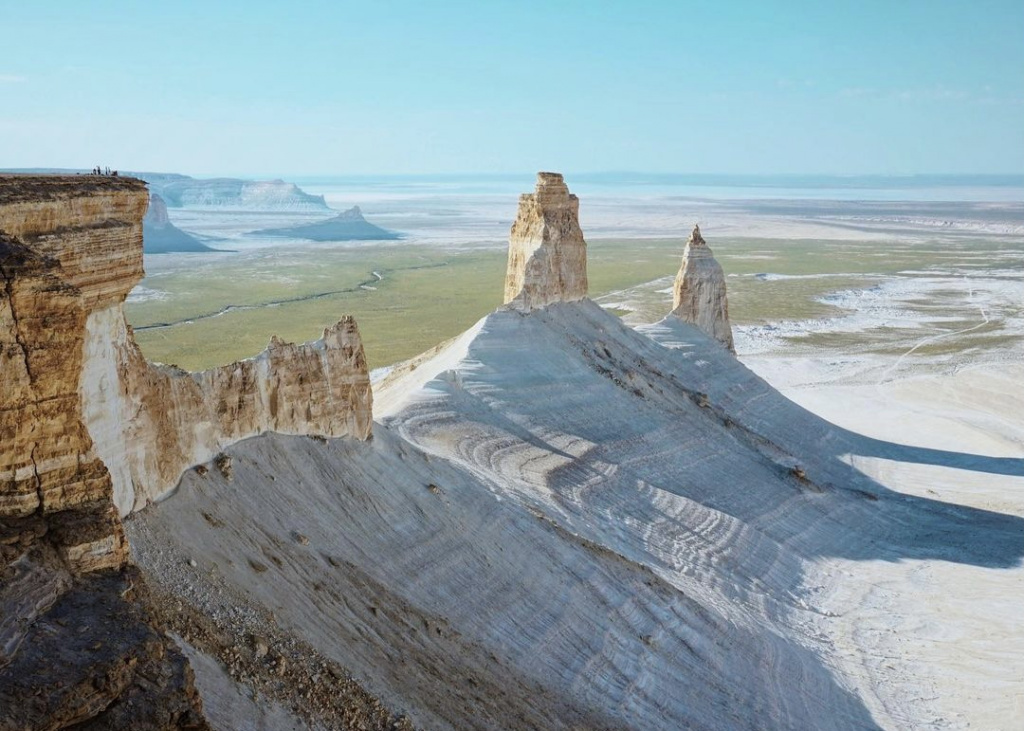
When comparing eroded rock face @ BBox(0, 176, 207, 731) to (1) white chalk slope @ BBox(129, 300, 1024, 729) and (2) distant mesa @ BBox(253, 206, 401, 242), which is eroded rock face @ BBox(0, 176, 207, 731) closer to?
(1) white chalk slope @ BBox(129, 300, 1024, 729)

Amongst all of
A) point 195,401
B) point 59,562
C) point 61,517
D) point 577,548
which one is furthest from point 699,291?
point 59,562

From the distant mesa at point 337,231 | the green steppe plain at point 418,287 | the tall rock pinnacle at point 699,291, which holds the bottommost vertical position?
the green steppe plain at point 418,287

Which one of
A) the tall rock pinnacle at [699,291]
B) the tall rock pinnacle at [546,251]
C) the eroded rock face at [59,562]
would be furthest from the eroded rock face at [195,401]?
the tall rock pinnacle at [699,291]

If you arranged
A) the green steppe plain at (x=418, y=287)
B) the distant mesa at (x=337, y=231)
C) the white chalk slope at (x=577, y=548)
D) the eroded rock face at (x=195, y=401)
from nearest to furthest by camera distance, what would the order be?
the eroded rock face at (x=195, y=401)
the white chalk slope at (x=577, y=548)
the green steppe plain at (x=418, y=287)
the distant mesa at (x=337, y=231)

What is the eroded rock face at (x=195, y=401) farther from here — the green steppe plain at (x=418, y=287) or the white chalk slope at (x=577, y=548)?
the green steppe plain at (x=418, y=287)

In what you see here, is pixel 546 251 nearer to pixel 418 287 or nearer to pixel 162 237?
pixel 418 287

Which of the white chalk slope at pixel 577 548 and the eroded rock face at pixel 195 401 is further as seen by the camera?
the white chalk slope at pixel 577 548

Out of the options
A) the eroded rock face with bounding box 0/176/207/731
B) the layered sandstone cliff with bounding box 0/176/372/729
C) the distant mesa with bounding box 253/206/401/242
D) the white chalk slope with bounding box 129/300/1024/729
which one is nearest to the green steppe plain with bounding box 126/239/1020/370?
the distant mesa with bounding box 253/206/401/242

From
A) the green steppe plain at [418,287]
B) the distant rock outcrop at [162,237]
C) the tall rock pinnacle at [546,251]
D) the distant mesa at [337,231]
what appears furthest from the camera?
the distant mesa at [337,231]
